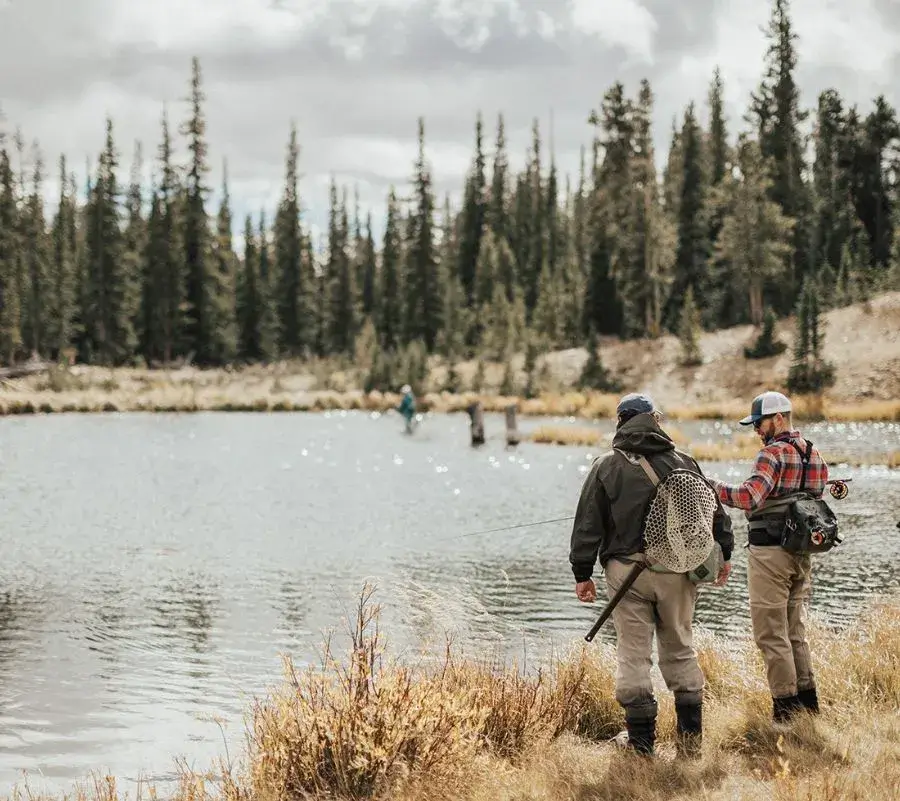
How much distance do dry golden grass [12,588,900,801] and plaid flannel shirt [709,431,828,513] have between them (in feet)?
4.00

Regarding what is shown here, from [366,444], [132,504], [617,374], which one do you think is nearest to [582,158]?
[617,374]

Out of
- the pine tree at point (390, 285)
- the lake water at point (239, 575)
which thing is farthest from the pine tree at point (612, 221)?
the lake water at point (239, 575)

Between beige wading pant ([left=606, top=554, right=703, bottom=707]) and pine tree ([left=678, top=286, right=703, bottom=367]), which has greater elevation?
pine tree ([left=678, top=286, right=703, bottom=367])

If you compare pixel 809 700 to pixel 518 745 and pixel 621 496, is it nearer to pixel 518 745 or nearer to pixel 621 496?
pixel 518 745

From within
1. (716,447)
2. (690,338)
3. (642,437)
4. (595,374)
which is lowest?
(716,447)

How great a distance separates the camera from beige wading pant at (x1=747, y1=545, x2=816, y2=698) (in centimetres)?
593

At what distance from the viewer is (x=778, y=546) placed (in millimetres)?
5930

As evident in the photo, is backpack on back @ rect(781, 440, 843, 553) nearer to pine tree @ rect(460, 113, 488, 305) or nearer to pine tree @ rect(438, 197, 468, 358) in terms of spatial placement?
pine tree @ rect(438, 197, 468, 358)

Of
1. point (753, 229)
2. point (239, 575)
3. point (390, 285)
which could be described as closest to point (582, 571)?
point (239, 575)

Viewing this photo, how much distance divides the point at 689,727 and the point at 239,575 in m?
8.60

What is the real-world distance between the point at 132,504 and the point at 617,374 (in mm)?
34529

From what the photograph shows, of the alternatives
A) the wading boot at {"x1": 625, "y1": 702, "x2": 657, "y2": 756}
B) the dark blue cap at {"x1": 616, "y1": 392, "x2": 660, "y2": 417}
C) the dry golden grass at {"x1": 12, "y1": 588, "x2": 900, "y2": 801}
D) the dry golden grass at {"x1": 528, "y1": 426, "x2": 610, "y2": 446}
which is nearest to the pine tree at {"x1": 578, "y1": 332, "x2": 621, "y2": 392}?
the dry golden grass at {"x1": 528, "y1": 426, "x2": 610, "y2": 446}

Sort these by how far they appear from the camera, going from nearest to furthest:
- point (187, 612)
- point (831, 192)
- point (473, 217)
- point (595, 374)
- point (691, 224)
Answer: point (187, 612), point (595, 374), point (831, 192), point (691, 224), point (473, 217)

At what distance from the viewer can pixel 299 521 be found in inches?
698
